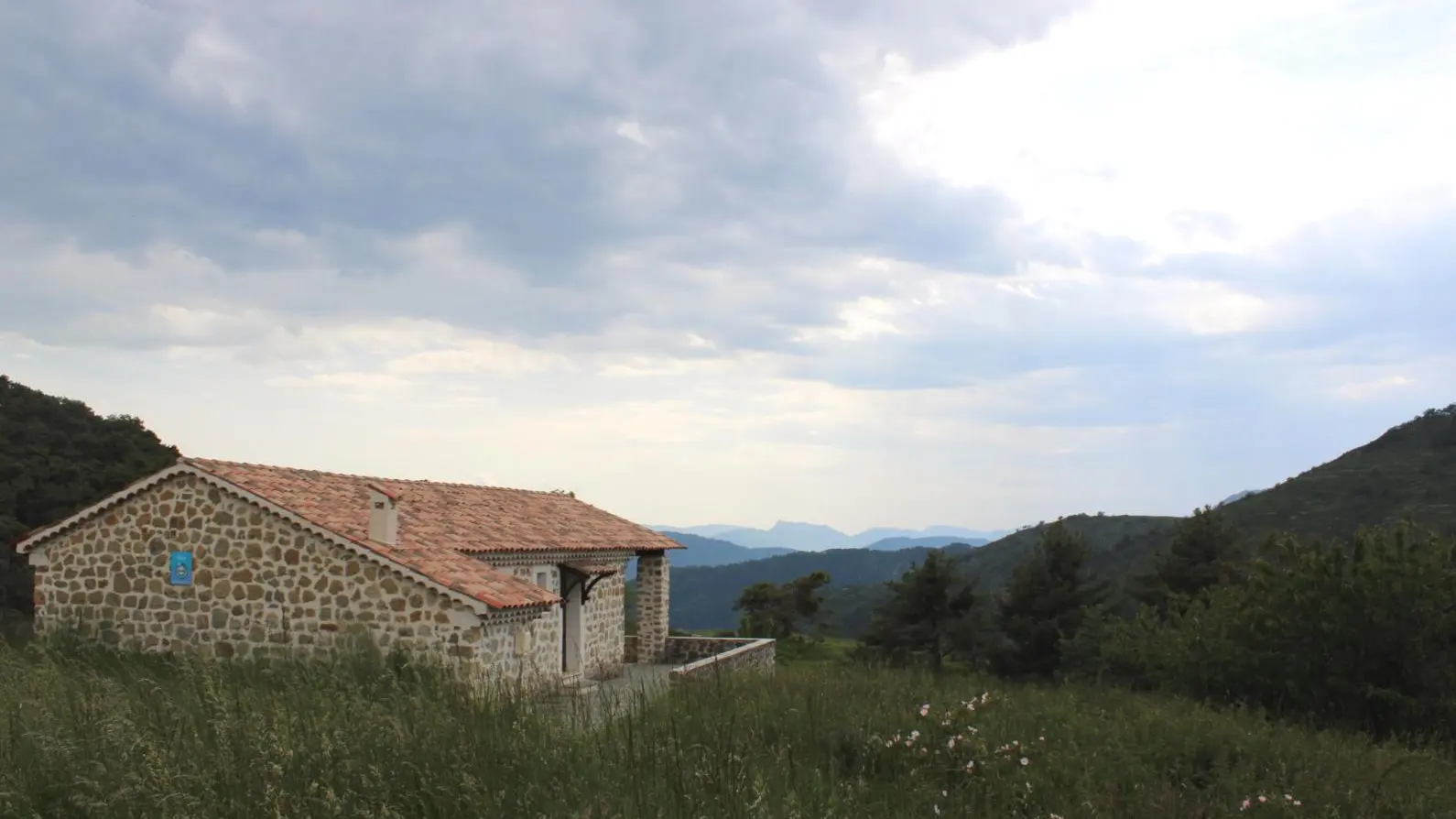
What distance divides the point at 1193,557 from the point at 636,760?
1398 inches

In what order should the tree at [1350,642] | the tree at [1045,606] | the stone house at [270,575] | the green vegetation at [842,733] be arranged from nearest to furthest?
the green vegetation at [842,733] → the tree at [1350,642] → the stone house at [270,575] → the tree at [1045,606]

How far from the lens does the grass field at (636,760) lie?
4.83 meters

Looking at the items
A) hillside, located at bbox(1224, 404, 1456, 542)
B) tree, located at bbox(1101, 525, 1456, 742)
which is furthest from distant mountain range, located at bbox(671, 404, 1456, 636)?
tree, located at bbox(1101, 525, 1456, 742)

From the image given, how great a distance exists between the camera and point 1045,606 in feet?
110

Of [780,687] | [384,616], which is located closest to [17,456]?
[384,616]

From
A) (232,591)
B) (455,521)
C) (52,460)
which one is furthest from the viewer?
(52,460)

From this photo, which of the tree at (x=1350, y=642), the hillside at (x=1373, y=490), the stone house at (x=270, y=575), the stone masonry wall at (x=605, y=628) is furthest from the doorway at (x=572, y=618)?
the hillside at (x=1373, y=490)

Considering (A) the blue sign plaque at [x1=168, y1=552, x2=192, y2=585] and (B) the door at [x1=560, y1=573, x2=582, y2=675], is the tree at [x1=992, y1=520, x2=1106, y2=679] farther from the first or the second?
(A) the blue sign plaque at [x1=168, y1=552, x2=192, y2=585]

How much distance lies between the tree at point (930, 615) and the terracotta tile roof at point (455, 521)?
38.4 ft

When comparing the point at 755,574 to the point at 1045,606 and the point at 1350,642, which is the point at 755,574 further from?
the point at 1350,642

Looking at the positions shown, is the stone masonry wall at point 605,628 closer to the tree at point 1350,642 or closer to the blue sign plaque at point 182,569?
the blue sign plaque at point 182,569

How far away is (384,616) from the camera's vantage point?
15.9 metres

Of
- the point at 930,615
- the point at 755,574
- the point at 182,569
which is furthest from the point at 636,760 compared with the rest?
the point at 755,574

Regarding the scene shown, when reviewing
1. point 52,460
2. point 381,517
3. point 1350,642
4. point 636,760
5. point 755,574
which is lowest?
point 755,574
